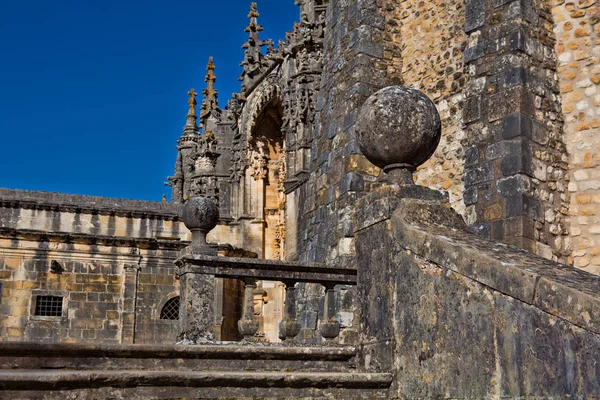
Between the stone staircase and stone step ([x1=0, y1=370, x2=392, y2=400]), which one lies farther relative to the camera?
the stone staircase

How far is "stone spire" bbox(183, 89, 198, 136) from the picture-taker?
114 feet

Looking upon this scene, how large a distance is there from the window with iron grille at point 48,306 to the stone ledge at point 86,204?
2.68 meters

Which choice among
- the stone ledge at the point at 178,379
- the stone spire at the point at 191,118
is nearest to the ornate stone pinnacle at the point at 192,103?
the stone spire at the point at 191,118

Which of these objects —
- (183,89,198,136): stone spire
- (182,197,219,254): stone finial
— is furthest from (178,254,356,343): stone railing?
(183,89,198,136): stone spire

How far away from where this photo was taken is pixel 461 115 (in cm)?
1071

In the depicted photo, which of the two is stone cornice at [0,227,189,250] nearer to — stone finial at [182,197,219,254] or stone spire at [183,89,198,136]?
stone finial at [182,197,219,254]

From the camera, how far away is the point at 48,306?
18.9 metres

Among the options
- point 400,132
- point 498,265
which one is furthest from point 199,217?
point 498,265

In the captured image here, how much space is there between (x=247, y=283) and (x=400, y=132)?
115 inches

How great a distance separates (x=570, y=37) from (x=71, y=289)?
14.2m

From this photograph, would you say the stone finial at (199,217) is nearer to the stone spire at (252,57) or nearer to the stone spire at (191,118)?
the stone spire at (252,57)

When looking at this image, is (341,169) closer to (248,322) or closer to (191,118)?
(248,322)

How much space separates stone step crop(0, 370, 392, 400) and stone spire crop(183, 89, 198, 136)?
3062cm

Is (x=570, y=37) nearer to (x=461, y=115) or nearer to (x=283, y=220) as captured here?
(x=461, y=115)
